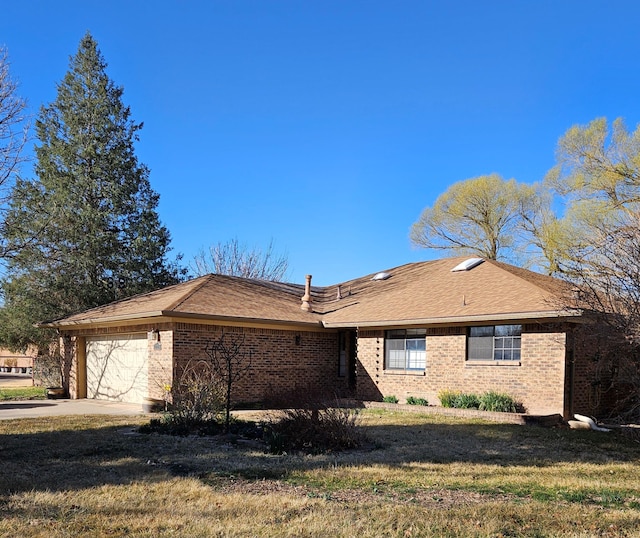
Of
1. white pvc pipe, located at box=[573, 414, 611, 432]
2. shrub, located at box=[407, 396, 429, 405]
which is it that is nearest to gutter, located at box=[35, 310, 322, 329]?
shrub, located at box=[407, 396, 429, 405]

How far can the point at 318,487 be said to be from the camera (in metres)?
6.99

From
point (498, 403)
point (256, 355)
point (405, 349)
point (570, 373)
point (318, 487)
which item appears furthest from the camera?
point (256, 355)

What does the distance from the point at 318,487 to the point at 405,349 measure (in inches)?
418

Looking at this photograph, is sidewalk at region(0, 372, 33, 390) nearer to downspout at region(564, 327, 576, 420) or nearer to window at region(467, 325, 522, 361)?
window at region(467, 325, 522, 361)

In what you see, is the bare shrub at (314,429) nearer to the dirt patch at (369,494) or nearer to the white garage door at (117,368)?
the dirt patch at (369,494)

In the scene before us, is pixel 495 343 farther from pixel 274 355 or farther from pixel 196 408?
pixel 196 408

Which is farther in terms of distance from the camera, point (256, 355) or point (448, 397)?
point (256, 355)

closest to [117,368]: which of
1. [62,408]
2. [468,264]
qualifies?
[62,408]

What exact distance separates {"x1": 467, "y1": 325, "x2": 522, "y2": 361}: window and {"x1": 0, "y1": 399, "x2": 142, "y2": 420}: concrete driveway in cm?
866

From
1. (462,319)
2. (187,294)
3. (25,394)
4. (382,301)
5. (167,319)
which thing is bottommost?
(25,394)

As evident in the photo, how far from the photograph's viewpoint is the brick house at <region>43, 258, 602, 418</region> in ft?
46.9

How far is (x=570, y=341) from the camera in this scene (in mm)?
13891

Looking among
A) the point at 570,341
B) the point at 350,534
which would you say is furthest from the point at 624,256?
the point at 350,534

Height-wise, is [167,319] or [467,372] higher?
[167,319]
